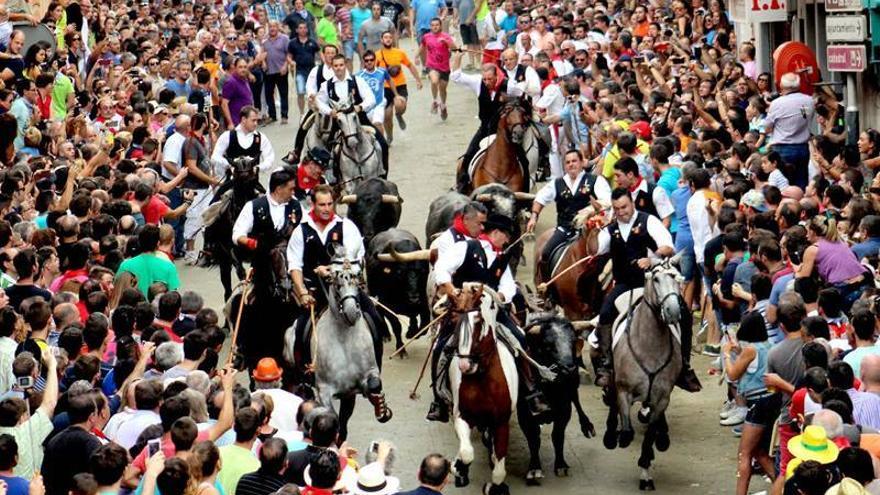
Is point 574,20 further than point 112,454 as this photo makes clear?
Yes

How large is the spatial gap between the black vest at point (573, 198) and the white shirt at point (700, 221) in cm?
107

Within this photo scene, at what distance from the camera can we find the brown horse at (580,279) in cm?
1766

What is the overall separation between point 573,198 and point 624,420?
4.28m

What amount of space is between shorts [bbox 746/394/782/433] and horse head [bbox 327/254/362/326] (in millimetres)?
3309

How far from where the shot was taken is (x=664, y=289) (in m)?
14.7

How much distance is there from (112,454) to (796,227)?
7316 millimetres

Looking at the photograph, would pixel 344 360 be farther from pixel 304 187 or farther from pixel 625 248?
pixel 304 187

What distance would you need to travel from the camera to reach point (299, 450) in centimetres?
1174

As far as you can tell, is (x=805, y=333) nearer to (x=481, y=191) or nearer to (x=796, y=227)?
(x=796, y=227)

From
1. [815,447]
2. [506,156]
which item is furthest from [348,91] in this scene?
[815,447]

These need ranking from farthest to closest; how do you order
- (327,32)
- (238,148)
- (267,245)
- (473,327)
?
(327,32) → (238,148) → (267,245) → (473,327)

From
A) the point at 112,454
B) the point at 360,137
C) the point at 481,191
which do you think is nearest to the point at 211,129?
the point at 360,137

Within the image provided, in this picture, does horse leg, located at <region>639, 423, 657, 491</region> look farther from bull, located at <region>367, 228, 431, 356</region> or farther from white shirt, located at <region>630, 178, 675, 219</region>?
bull, located at <region>367, 228, 431, 356</region>

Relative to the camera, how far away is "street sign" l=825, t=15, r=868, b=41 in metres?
19.8
